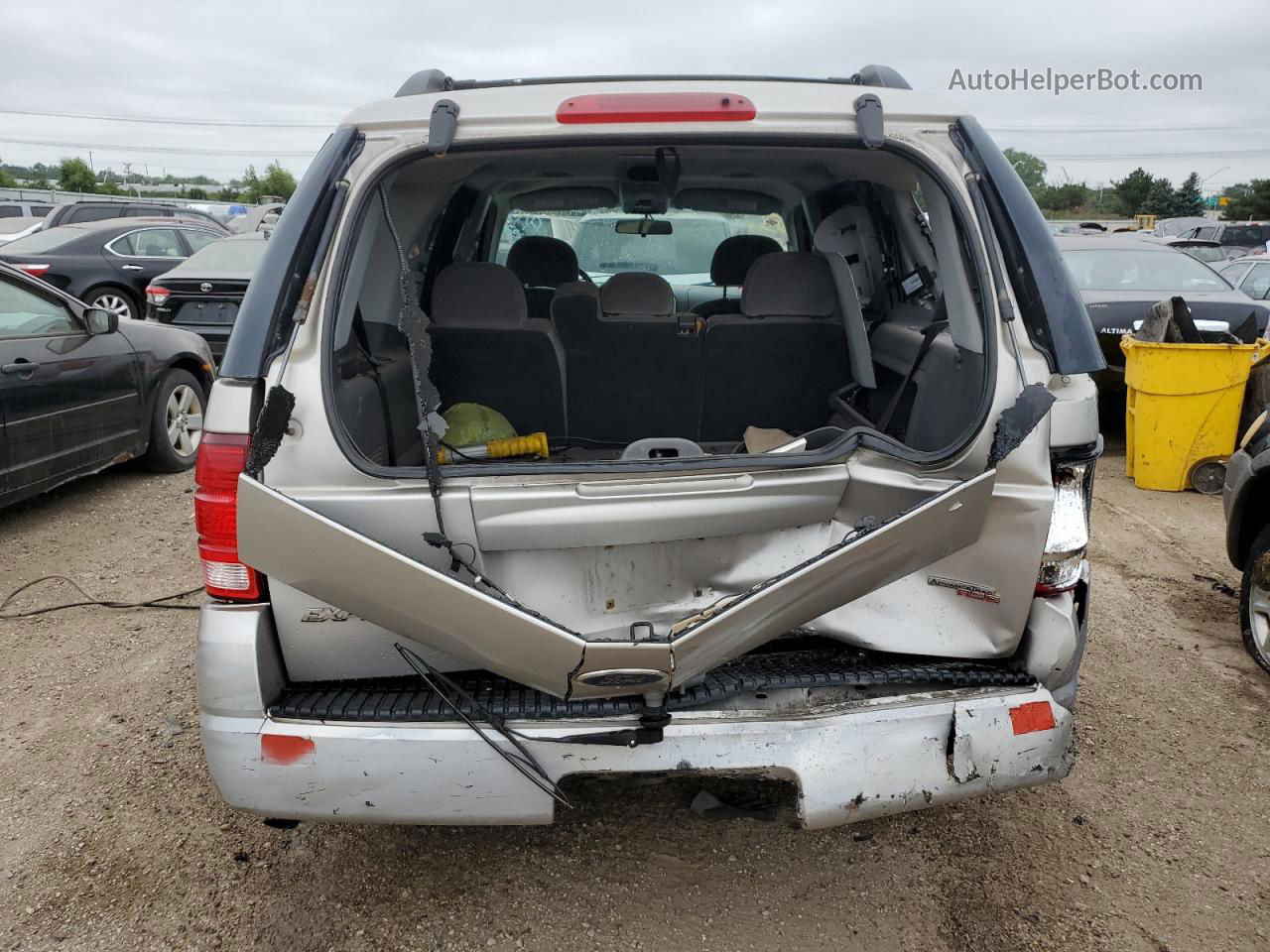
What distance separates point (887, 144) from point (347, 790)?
71.2 inches

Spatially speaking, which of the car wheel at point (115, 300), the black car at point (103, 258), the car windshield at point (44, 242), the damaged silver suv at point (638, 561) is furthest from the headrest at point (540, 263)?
the car windshield at point (44, 242)

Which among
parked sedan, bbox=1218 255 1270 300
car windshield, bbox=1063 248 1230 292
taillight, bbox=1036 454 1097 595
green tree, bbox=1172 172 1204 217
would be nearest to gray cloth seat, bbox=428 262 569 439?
taillight, bbox=1036 454 1097 595

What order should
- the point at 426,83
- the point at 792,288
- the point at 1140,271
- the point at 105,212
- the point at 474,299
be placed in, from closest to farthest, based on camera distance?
the point at 426,83
the point at 474,299
the point at 792,288
the point at 1140,271
the point at 105,212

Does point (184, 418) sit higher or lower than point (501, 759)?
higher

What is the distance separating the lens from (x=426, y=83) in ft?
8.27

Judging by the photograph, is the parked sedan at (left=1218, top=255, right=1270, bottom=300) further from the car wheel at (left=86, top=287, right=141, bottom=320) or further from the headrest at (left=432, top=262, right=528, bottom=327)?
the car wheel at (left=86, top=287, right=141, bottom=320)

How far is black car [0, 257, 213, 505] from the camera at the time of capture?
479 centimetres

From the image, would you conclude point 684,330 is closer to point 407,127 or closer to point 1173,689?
point 407,127

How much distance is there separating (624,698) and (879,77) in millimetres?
1883

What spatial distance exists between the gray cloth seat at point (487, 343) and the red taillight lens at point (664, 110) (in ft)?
4.49

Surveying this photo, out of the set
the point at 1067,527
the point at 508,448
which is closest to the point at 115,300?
the point at 508,448

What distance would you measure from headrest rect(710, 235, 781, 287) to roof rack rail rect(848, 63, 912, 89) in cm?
189

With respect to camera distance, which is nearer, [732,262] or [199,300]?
[732,262]

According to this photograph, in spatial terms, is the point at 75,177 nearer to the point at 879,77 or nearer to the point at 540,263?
the point at 540,263
